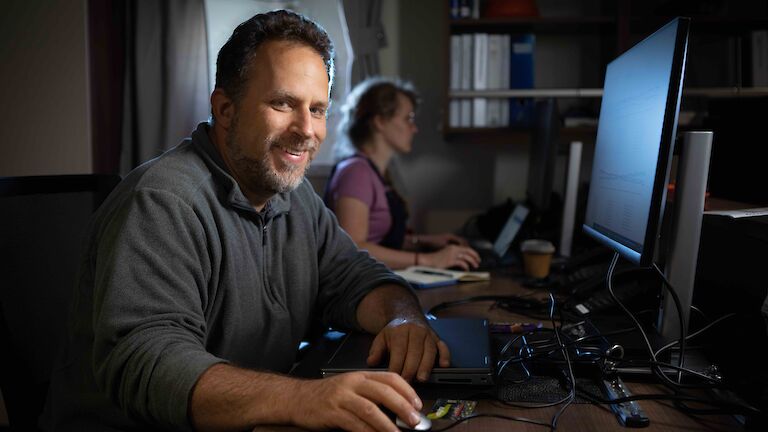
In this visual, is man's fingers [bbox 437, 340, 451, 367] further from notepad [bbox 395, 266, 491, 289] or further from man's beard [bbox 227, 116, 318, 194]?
notepad [bbox 395, 266, 491, 289]

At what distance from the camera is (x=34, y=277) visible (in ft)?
4.43

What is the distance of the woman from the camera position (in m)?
2.53

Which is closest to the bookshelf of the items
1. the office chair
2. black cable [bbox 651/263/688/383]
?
the office chair

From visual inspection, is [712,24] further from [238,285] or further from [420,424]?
[420,424]

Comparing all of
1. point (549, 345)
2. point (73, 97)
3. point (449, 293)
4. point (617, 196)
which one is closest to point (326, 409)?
point (549, 345)

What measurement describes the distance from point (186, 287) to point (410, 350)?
1.15 feet

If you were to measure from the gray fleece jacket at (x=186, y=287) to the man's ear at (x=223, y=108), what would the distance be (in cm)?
Result: 3

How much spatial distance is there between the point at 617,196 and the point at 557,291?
55 cm

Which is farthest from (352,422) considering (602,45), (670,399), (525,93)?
(602,45)

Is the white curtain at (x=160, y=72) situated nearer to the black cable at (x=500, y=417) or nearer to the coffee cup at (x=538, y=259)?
the coffee cup at (x=538, y=259)

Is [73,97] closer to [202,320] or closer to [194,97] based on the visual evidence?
[194,97]

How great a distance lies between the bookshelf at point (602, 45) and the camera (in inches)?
116

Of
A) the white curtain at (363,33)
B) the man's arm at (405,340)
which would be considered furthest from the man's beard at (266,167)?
the white curtain at (363,33)

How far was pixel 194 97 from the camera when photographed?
124 inches
